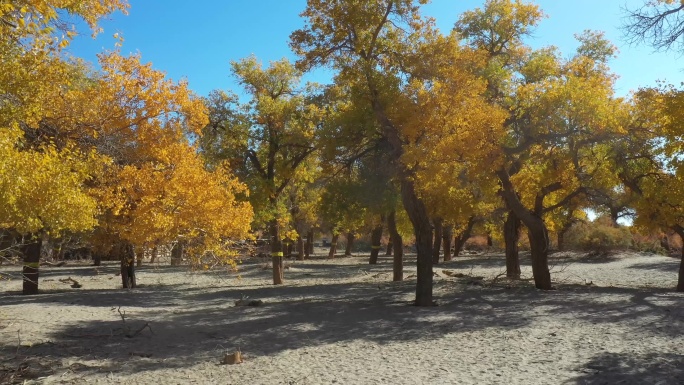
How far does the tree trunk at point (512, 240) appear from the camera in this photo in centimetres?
1902

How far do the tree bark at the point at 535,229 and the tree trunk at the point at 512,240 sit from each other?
2.49m

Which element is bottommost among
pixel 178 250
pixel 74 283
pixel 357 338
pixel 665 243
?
pixel 357 338

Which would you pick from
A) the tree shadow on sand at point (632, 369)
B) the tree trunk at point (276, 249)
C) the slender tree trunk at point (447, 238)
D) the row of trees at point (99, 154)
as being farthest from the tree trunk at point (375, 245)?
the tree shadow on sand at point (632, 369)

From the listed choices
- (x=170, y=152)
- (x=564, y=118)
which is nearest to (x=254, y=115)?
(x=170, y=152)

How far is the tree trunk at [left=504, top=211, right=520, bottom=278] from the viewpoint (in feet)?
62.4

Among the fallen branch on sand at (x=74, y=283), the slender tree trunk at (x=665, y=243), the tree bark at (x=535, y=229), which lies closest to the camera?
the tree bark at (x=535, y=229)

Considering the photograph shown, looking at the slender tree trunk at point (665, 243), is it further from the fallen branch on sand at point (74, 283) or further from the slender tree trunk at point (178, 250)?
the fallen branch on sand at point (74, 283)

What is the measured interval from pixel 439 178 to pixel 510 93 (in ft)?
17.3

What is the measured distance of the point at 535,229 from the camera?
16.1m

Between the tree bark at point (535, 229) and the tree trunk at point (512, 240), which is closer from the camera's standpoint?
the tree bark at point (535, 229)

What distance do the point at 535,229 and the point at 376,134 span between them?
629 cm

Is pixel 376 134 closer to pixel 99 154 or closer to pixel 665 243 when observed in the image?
pixel 99 154

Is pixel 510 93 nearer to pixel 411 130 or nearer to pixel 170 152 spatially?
pixel 411 130

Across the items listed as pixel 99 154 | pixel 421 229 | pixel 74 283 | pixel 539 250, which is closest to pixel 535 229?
pixel 539 250
